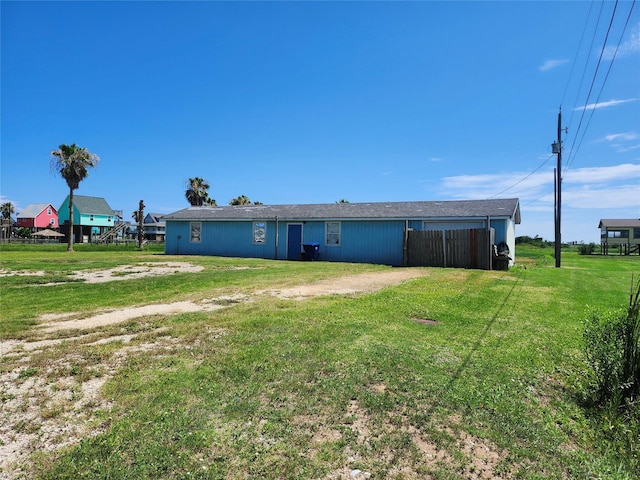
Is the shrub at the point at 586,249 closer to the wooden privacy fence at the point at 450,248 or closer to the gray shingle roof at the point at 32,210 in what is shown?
the wooden privacy fence at the point at 450,248

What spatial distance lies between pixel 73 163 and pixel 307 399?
3494 cm

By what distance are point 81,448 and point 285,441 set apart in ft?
4.52

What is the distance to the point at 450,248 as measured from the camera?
58.4 ft

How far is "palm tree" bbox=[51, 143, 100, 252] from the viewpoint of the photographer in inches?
1222

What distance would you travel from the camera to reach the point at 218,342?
15.8 ft

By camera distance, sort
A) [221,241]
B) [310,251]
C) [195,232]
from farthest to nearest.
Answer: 1. [195,232]
2. [221,241]
3. [310,251]

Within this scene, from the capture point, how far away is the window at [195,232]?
2525 centimetres

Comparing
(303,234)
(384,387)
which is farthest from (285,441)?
(303,234)

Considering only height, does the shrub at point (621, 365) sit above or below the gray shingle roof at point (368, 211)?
below

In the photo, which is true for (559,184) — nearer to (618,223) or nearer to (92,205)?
(618,223)

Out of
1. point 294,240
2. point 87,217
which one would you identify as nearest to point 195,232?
point 294,240

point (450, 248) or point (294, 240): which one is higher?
point (294, 240)

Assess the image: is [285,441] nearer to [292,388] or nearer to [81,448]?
[292,388]

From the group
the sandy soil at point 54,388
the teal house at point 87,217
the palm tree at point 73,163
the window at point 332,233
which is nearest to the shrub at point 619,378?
the sandy soil at point 54,388
